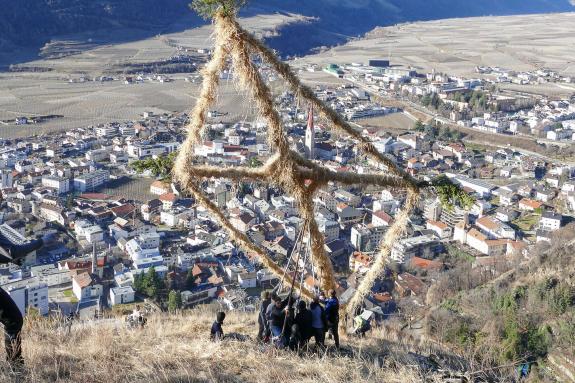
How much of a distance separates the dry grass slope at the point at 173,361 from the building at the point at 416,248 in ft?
37.9

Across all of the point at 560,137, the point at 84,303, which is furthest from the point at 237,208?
the point at 560,137

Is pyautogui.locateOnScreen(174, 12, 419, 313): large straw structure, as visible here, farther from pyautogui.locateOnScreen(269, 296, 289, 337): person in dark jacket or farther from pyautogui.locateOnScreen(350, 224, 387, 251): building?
pyautogui.locateOnScreen(350, 224, 387, 251): building

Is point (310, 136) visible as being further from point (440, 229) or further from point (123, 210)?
point (123, 210)

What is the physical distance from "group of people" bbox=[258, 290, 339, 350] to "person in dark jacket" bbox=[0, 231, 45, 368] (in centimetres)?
131

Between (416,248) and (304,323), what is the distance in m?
12.5

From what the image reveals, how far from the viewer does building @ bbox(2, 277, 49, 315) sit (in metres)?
9.94

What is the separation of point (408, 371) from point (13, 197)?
18174 mm

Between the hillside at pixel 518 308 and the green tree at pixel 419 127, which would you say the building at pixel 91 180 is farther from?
the green tree at pixel 419 127

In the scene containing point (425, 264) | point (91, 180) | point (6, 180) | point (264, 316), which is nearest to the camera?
point (264, 316)

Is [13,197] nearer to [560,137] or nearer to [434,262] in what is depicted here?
[434,262]

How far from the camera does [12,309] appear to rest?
7.64ft

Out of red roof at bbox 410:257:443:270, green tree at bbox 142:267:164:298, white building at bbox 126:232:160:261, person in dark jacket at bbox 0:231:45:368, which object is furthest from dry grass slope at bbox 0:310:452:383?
red roof at bbox 410:257:443:270

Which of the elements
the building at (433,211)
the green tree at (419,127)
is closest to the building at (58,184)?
the building at (433,211)

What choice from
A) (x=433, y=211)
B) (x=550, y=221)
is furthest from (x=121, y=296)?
(x=550, y=221)
